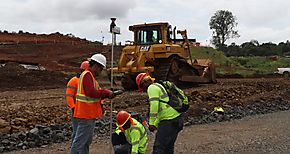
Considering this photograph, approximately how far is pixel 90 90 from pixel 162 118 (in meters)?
1.12

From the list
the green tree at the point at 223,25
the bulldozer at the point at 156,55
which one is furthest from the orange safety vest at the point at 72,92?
the green tree at the point at 223,25

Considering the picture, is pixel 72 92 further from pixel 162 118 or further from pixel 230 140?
pixel 230 140

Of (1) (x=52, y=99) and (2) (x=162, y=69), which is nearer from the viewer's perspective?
(1) (x=52, y=99)

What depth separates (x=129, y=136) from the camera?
20.4ft

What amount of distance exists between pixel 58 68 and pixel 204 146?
→ 2406 cm

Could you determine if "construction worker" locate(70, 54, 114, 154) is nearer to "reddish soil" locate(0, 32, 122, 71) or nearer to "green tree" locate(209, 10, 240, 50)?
"reddish soil" locate(0, 32, 122, 71)

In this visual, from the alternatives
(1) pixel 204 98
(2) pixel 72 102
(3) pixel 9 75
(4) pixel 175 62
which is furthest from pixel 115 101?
(3) pixel 9 75

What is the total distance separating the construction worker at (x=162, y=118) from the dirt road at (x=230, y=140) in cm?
225

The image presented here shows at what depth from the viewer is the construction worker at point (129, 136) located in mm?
6078

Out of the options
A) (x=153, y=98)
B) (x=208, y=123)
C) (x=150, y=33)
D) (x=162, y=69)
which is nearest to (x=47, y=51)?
(x=150, y=33)

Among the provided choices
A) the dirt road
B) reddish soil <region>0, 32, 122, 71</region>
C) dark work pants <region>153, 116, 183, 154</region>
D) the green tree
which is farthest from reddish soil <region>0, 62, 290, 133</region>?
the green tree

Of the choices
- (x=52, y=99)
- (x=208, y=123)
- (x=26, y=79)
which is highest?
(x=26, y=79)

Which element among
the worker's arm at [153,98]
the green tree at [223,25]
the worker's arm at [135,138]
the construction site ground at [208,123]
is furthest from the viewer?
the green tree at [223,25]

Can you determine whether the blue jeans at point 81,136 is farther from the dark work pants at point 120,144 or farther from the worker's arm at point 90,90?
the dark work pants at point 120,144
